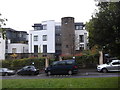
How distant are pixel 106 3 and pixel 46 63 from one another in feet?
81.0

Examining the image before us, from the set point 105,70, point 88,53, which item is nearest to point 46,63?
point 88,53

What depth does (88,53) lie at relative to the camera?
3378cm

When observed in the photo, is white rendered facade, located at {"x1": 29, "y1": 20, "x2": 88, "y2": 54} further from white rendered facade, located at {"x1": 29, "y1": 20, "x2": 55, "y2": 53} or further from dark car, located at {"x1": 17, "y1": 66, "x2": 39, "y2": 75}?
dark car, located at {"x1": 17, "y1": 66, "x2": 39, "y2": 75}

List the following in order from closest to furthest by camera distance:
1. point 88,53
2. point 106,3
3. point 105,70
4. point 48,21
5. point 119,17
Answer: point 119,17
point 106,3
point 105,70
point 88,53
point 48,21

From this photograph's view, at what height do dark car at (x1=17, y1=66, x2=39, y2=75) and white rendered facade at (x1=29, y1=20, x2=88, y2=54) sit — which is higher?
white rendered facade at (x1=29, y1=20, x2=88, y2=54)

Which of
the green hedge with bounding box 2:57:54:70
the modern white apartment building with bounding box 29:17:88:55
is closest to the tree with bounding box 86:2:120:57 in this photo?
the green hedge with bounding box 2:57:54:70

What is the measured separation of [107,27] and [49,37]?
4949 cm

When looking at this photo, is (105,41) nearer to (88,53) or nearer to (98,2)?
(98,2)

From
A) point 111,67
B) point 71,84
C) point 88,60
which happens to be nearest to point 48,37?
point 88,60

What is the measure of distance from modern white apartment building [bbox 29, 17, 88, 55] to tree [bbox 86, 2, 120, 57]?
47.3 meters

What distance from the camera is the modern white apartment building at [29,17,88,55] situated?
5866 centimetres

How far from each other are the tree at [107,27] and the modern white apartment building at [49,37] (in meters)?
47.3

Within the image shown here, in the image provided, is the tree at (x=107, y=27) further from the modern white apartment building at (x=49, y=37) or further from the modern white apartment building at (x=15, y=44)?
the modern white apartment building at (x=49, y=37)

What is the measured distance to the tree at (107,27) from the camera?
949 cm
